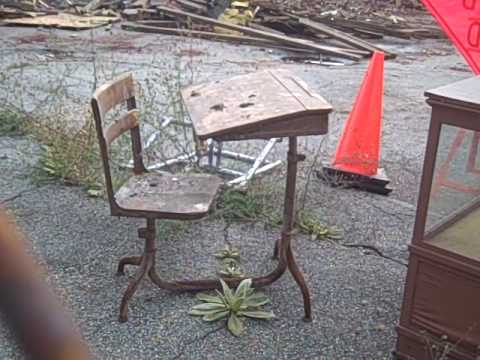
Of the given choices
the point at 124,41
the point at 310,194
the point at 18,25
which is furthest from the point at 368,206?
the point at 18,25

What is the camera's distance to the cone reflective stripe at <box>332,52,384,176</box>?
4.95 meters

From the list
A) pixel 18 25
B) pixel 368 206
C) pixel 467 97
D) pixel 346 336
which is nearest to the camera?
pixel 467 97

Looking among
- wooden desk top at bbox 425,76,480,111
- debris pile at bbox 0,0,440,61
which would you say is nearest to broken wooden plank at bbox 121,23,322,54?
debris pile at bbox 0,0,440,61

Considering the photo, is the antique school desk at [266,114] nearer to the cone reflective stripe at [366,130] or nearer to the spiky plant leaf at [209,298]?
the spiky plant leaf at [209,298]

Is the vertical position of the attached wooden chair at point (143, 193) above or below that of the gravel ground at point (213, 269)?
above

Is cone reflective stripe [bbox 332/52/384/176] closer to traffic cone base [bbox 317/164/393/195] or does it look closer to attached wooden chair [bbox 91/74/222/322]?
traffic cone base [bbox 317/164/393/195]

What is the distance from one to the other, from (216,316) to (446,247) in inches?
45.3

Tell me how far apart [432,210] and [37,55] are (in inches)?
354

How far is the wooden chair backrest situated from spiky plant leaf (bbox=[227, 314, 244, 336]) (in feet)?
2.58

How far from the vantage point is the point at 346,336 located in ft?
9.96

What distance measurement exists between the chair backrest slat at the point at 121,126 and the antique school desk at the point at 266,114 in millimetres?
301

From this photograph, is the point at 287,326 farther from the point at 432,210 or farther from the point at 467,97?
the point at 467,97

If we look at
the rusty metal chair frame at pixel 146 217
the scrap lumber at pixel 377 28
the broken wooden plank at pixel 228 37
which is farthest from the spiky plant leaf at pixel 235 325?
the scrap lumber at pixel 377 28

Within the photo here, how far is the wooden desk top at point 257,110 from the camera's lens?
2.77 metres
